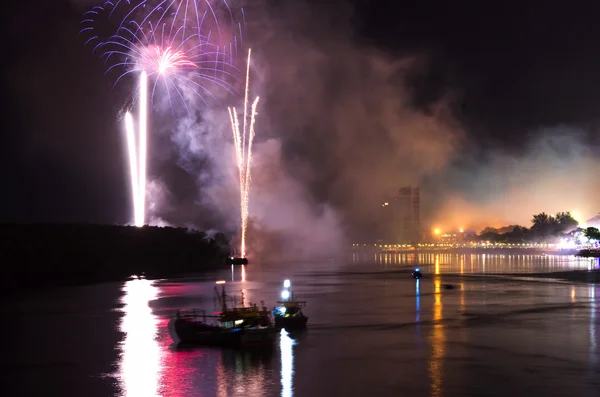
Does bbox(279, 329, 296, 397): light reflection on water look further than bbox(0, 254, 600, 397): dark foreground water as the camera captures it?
No

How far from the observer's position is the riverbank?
113 metres

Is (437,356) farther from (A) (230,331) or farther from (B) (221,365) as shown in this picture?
(A) (230,331)

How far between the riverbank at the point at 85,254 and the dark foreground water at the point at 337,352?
1276 inches

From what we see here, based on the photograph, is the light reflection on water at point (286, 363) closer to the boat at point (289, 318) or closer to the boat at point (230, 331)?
the boat at point (289, 318)

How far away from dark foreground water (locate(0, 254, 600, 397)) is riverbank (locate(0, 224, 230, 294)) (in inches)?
1276

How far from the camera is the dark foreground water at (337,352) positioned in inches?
1459

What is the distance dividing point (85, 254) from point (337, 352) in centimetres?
10149

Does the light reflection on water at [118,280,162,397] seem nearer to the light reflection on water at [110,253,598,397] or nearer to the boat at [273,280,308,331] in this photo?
the light reflection on water at [110,253,598,397]

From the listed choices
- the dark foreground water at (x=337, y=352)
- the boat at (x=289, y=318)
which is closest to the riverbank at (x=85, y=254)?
the dark foreground water at (x=337, y=352)

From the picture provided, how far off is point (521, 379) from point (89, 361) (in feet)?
87.9

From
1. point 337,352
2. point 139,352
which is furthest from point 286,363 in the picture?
point 139,352

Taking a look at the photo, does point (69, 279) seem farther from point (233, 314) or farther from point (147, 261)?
point (233, 314)

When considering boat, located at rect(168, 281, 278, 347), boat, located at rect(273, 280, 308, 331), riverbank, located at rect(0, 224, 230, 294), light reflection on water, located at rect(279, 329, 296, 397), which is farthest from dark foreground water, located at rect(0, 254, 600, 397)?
riverbank, located at rect(0, 224, 230, 294)

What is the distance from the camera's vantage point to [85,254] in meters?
138
